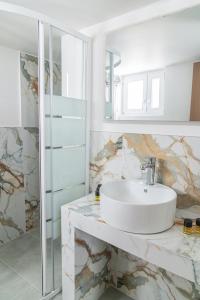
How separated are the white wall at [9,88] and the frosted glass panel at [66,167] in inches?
39.4

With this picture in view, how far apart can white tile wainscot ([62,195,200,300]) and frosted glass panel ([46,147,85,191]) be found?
0.65ft

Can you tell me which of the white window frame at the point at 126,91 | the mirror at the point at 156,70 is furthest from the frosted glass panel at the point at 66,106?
the white window frame at the point at 126,91

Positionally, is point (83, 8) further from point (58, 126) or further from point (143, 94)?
point (58, 126)

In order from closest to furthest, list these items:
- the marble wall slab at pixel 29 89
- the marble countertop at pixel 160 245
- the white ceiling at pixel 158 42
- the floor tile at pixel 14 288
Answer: the marble countertop at pixel 160 245
the white ceiling at pixel 158 42
the floor tile at pixel 14 288
the marble wall slab at pixel 29 89

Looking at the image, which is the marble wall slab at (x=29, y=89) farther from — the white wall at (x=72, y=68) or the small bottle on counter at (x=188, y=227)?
the small bottle on counter at (x=188, y=227)

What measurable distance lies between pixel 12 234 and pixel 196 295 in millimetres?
1911

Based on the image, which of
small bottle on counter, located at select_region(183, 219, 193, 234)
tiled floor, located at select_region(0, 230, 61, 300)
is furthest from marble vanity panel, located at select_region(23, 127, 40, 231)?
small bottle on counter, located at select_region(183, 219, 193, 234)

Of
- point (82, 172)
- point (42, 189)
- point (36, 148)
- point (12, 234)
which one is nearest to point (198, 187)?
point (82, 172)

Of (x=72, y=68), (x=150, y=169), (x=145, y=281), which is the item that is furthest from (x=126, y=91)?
(x=145, y=281)

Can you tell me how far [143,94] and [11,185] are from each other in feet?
5.57

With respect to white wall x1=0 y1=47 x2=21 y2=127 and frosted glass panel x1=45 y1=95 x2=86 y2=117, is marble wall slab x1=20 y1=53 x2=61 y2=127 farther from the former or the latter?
frosted glass panel x1=45 y1=95 x2=86 y2=117

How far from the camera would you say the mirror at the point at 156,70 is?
1.38m

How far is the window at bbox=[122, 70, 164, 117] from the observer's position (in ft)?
4.97

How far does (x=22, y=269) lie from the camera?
2031mm
